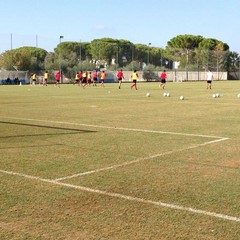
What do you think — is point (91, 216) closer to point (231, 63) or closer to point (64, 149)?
point (64, 149)

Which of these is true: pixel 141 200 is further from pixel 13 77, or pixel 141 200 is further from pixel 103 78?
pixel 13 77

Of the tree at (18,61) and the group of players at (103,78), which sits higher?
the tree at (18,61)

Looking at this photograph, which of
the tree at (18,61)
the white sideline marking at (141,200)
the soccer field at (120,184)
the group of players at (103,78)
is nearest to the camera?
the soccer field at (120,184)

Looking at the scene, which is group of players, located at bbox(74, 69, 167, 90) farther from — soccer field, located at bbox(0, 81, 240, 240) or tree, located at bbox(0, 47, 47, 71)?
soccer field, located at bbox(0, 81, 240, 240)

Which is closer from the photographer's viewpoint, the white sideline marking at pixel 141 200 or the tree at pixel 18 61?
the white sideline marking at pixel 141 200

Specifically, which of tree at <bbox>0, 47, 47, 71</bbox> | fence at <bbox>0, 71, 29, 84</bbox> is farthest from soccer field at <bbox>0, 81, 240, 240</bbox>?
tree at <bbox>0, 47, 47, 71</bbox>

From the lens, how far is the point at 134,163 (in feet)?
24.9

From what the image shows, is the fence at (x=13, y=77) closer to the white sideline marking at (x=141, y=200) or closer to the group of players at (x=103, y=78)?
the group of players at (x=103, y=78)

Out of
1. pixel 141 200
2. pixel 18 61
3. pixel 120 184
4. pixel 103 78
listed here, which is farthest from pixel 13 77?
pixel 141 200

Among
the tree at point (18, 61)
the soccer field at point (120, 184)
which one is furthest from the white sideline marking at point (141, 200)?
the tree at point (18, 61)

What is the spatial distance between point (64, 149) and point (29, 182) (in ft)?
8.50

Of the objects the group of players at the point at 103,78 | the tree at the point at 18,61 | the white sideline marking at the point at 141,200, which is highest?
the tree at the point at 18,61

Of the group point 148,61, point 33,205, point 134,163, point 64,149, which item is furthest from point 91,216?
point 148,61

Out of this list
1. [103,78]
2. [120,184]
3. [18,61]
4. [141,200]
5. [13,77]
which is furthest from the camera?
[18,61]
